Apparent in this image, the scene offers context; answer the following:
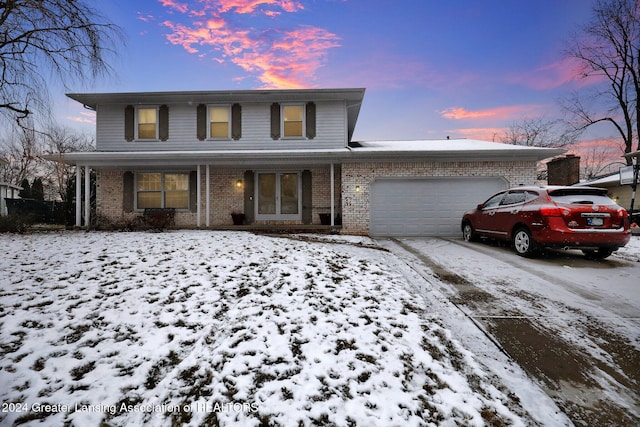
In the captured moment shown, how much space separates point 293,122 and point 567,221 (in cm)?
942

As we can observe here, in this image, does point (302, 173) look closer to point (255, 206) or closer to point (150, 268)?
point (255, 206)

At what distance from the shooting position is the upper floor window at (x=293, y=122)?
36.9 ft

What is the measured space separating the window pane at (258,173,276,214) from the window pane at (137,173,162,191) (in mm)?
4343

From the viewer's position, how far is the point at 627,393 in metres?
1.95

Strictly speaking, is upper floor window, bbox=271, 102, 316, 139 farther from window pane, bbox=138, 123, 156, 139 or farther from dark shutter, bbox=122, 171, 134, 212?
dark shutter, bbox=122, 171, 134, 212

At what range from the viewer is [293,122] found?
36.9 ft

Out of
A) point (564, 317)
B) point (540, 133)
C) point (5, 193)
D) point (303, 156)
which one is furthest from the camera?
point (540, 133)

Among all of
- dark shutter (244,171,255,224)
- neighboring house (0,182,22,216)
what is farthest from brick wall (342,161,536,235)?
neighboring house (0,182,22,216)

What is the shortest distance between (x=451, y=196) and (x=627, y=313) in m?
7.03

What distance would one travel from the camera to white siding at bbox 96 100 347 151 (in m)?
11.2

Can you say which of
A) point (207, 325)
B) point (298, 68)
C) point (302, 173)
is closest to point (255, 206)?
point (302, 173)

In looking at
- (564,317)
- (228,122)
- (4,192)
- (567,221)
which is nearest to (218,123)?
(228,122)

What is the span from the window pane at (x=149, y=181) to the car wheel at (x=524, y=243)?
1267 centimetres

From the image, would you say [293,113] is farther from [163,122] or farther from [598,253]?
[598,253]
